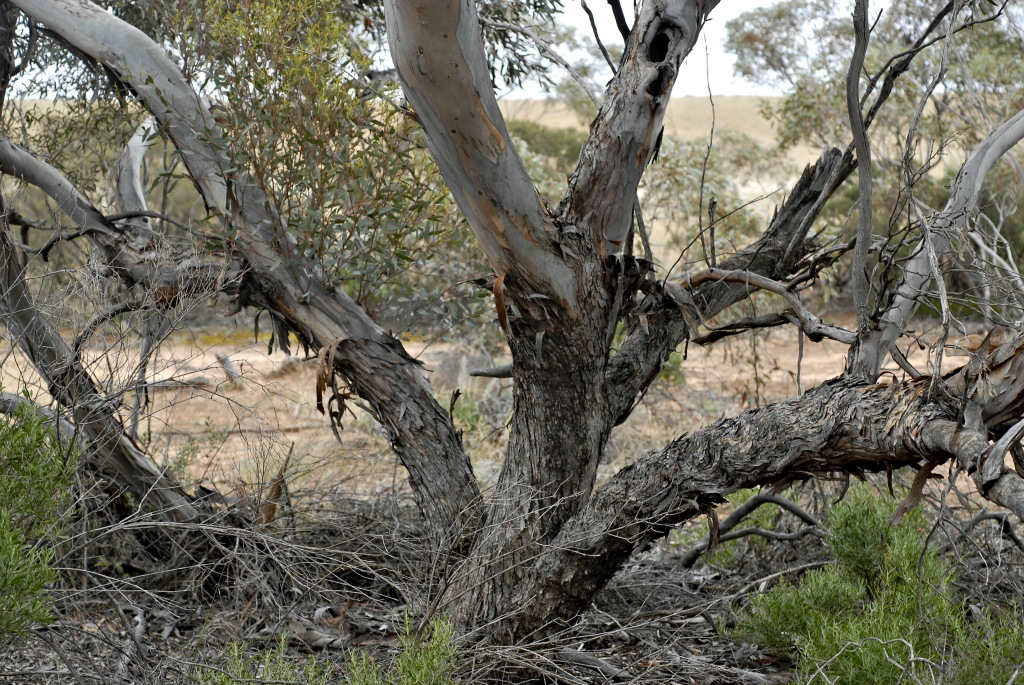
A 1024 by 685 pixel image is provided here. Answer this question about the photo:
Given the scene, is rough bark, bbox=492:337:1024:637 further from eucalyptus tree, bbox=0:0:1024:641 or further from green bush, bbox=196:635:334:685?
green bush, bbox=196:635:334:685

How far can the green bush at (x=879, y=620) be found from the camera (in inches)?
101

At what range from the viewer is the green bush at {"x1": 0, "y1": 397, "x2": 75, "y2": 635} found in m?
2.19

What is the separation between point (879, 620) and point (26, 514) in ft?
8.99

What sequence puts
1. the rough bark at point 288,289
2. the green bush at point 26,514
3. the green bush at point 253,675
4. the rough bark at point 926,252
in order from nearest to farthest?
the green bush at point 26,514, the green bush at point 253,675, the rough bark at point 926,252, the rough bark at point 288,289

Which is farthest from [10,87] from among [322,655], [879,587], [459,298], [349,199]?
[879,587]

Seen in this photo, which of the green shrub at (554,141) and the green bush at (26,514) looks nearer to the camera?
the green bush at (26,514)

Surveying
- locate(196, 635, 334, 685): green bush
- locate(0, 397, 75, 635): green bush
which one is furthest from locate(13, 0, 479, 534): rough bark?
locate(0, 397, 75, 635): green bush

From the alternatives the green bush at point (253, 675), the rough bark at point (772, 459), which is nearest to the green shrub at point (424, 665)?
the green bush at point (253, 675)

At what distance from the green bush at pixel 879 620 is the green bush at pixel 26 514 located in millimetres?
2166

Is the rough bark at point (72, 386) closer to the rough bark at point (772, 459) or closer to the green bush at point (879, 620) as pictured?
the rough bark at point (772, 459)

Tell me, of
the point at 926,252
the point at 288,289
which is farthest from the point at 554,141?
the point at 926,252

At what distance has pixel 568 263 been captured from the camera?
2906 mm

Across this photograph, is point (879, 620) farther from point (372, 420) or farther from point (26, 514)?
point (372, 420)

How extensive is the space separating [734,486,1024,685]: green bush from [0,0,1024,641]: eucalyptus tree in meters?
0.51
